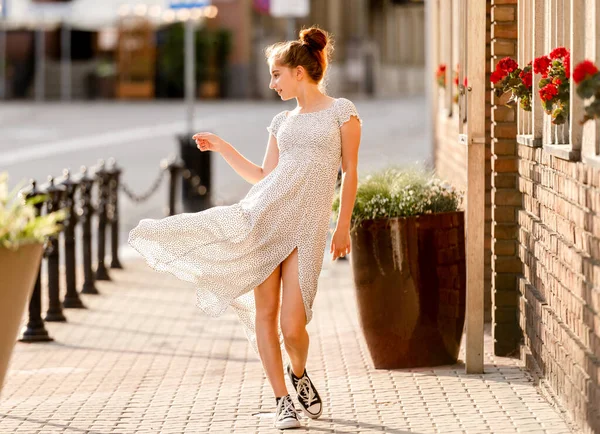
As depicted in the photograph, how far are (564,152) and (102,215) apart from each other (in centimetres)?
790

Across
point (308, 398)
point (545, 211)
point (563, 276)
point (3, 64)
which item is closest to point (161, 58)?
point (3, 64)

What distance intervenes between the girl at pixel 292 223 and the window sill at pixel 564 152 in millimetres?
923

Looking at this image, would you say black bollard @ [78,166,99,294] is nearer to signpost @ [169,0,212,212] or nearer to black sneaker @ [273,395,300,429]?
signpost @ [169,0,212,212]

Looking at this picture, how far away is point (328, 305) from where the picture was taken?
1118 centimetres

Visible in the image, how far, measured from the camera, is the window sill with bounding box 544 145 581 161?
569 centimetres

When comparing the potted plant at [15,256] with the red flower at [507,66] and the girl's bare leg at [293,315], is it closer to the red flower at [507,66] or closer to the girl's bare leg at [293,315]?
the girl's bare leg at [293,315]

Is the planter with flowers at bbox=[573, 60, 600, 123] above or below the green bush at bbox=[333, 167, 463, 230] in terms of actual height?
above

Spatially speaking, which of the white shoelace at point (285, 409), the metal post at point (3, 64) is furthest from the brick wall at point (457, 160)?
the metal post at point (3, 64)

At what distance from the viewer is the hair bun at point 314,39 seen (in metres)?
6.31

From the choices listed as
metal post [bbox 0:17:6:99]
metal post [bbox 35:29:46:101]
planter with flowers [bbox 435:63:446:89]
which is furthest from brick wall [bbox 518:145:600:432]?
metal post [bbox 35:29:46:101]

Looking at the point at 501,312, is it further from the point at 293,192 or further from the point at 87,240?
the point at 87,240

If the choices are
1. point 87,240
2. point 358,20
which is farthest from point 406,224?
point 358,20

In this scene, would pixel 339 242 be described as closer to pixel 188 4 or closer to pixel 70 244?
pixel 70 244

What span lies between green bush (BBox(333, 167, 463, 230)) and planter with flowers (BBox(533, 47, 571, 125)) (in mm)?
1413
